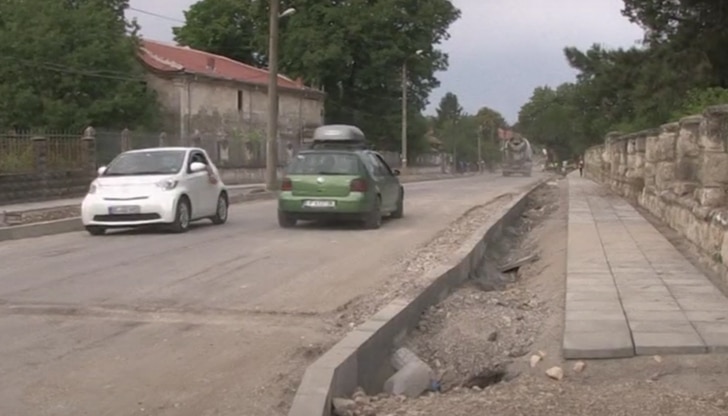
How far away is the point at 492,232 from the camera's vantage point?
706 inches

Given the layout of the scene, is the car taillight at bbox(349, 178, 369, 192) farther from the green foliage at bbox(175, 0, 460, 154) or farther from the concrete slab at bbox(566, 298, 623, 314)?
the green foliage at bbox(175, 0, 460, 154)

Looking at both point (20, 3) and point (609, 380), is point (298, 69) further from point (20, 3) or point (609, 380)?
point (609, 380)

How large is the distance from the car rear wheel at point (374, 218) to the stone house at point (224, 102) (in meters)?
28.3

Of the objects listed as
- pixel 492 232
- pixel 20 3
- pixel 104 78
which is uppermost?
pixel 20 3

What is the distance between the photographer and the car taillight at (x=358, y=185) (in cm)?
1803

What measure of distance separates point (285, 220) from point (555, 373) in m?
11.9

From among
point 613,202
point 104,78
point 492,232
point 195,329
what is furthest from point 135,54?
point 195,329

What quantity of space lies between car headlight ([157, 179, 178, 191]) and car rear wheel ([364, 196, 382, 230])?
133 inches

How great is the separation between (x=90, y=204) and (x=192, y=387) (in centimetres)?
1057

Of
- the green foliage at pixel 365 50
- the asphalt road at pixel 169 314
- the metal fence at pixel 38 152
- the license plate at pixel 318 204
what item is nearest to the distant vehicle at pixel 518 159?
the green foliage at pixel 365 50

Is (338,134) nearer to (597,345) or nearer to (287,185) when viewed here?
(287,185)

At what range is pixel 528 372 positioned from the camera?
729 centimetres

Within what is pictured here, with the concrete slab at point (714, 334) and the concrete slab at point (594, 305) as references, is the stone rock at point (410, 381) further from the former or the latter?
the concrete slab at point (714, 334)

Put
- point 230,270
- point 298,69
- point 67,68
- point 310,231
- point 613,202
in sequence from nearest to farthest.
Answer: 1. point 230,270
2. point 310,231
3. point 613,202
4. point 67,68
5. point 298,69
